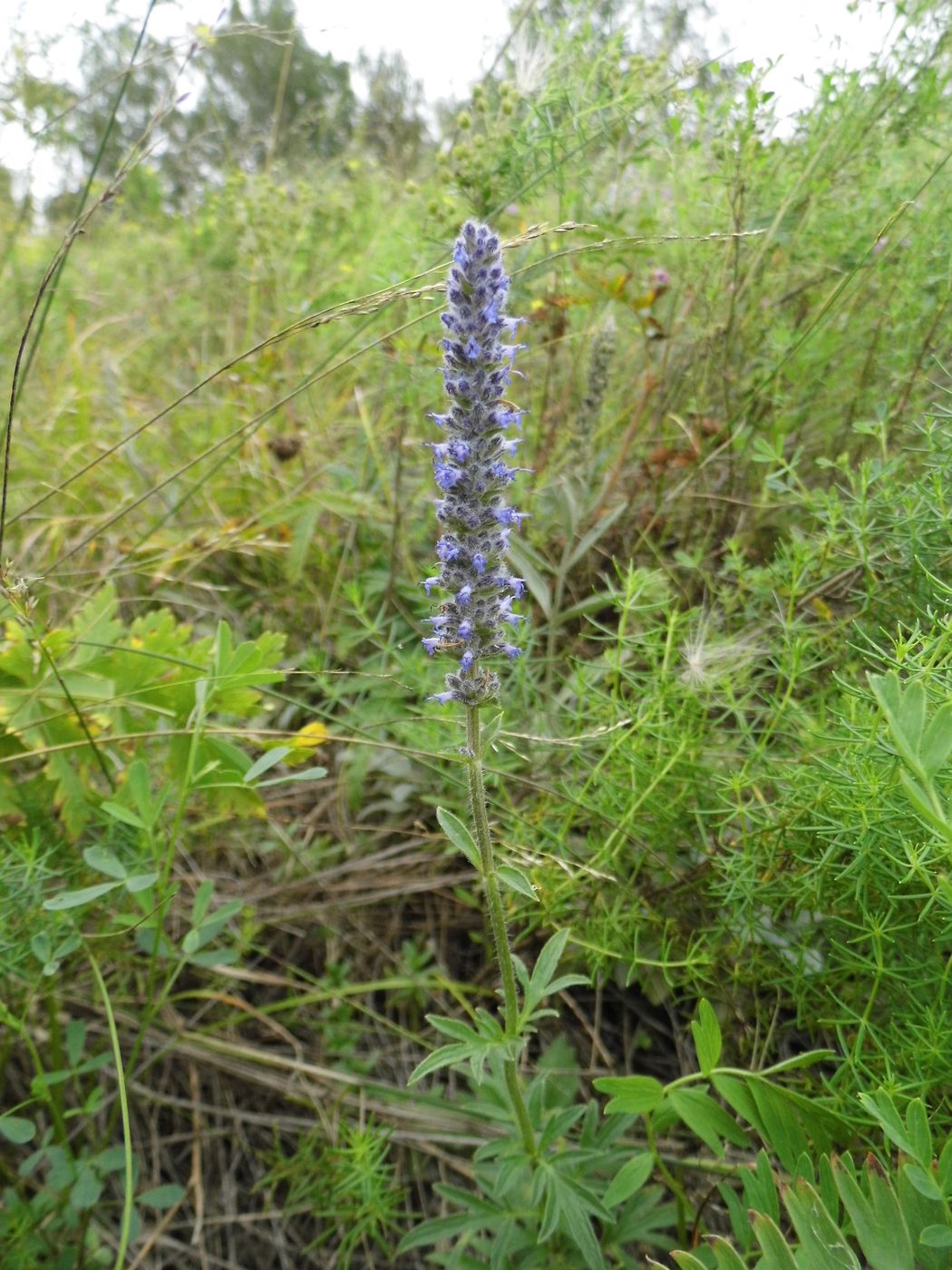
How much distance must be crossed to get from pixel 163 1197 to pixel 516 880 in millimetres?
1284

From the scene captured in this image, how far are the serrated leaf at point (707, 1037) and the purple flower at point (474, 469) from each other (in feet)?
2.09

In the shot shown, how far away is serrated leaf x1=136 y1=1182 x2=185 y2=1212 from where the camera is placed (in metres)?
1.90

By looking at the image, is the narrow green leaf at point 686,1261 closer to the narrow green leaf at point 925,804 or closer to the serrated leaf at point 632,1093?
the serrated leaf at point 632,1093

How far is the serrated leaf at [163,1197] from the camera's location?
1896mm

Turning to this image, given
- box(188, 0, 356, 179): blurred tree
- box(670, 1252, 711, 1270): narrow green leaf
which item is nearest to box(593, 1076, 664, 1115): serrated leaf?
box(670, 1252, 711, 1270): narrow green leaf

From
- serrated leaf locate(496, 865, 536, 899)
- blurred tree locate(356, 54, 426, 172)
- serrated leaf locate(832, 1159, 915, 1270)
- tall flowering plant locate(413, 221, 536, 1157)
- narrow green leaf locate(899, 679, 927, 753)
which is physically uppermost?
blurred tree locate(356, 54, 426, 172)

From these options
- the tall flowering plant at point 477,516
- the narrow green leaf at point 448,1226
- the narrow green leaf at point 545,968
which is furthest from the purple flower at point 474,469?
the narrow green leaf at point 448,1226

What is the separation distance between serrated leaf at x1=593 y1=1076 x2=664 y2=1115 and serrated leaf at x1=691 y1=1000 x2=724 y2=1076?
10cm

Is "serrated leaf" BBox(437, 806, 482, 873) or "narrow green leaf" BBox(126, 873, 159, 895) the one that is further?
"narrow green leaf" BBox(126, 873, 159, 895)

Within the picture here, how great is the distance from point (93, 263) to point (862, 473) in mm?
6170

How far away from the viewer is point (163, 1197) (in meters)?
1.91

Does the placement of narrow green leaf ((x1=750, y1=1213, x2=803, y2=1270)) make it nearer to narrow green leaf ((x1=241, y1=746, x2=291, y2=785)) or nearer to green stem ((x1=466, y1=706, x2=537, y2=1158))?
green stem ((x1=466, y1=706, x2=537, y2=1158))

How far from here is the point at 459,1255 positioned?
1.67 meters

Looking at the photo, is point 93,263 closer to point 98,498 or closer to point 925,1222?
point 98,498
